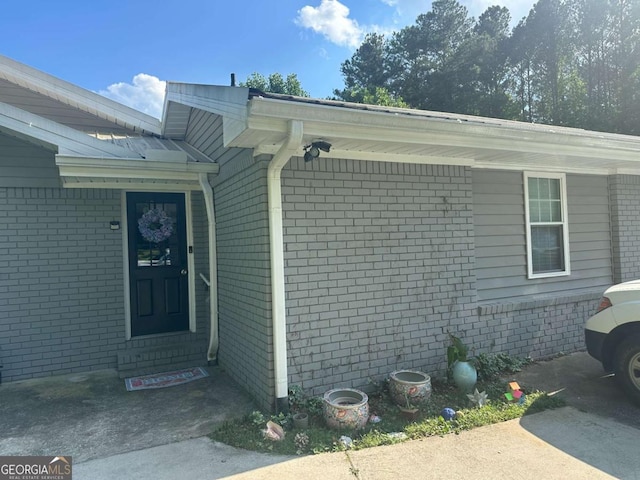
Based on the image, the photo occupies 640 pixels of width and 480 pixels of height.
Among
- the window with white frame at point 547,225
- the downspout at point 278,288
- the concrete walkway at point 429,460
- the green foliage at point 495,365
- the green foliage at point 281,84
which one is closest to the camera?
the concrete walkway at point 429,460

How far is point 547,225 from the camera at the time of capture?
562 centimetres

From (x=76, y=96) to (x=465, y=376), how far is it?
610cm

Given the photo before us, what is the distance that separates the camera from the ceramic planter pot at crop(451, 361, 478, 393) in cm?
407

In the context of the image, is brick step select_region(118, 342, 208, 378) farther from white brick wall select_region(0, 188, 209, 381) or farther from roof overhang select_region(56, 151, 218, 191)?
roof overhang select_region(56, 151, 218, 191)

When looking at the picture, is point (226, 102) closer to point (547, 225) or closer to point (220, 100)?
point (220, 100)

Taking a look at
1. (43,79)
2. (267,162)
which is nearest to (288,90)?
(43,79)

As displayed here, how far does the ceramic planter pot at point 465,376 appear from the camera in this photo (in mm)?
4066

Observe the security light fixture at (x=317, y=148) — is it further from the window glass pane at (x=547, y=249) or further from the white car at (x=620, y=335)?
the window glass pane at (x=547, y=249)

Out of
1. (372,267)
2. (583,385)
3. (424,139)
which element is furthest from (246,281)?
(583,385)

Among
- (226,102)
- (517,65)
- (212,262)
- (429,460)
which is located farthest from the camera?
(517,65)

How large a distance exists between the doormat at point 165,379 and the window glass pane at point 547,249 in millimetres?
4528

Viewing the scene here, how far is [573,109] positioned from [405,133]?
2207 cm

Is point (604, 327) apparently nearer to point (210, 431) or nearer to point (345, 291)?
point (345, 291)

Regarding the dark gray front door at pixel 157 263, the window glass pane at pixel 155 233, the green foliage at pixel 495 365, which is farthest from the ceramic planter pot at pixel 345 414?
the window glass pane at pixel 155 233
